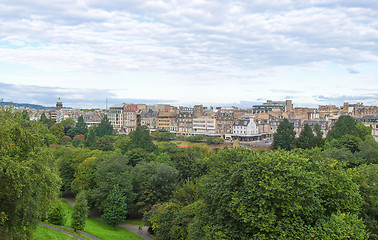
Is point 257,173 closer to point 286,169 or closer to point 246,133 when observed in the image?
point 286,169

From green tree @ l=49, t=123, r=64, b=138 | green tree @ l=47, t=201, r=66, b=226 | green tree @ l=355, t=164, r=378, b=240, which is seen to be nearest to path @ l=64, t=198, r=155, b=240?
green tree @ l=47, t=201, r=66, b=226

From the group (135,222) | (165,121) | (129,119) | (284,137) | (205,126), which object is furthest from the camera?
(129,119)

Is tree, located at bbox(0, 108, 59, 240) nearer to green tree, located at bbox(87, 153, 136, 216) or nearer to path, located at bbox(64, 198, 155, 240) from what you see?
path, located at bbox(64, 198, 155, 240)

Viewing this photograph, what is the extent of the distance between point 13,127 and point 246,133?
11486 cm

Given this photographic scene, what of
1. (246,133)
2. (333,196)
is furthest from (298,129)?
(333,196)

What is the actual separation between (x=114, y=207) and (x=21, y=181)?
2598 centimetres

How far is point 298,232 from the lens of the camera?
856 inches

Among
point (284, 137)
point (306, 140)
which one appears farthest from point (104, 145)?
point (306, 140)

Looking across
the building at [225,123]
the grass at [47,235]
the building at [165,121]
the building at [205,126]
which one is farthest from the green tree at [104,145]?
the building at [165,121]

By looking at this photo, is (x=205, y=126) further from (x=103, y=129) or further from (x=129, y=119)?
(x=103, y=129)

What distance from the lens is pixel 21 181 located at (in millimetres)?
19562

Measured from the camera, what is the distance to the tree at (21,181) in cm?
1947

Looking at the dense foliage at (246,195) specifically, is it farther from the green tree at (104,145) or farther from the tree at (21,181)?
the green tree at (104,145)

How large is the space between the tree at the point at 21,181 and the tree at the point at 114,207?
850 inches
